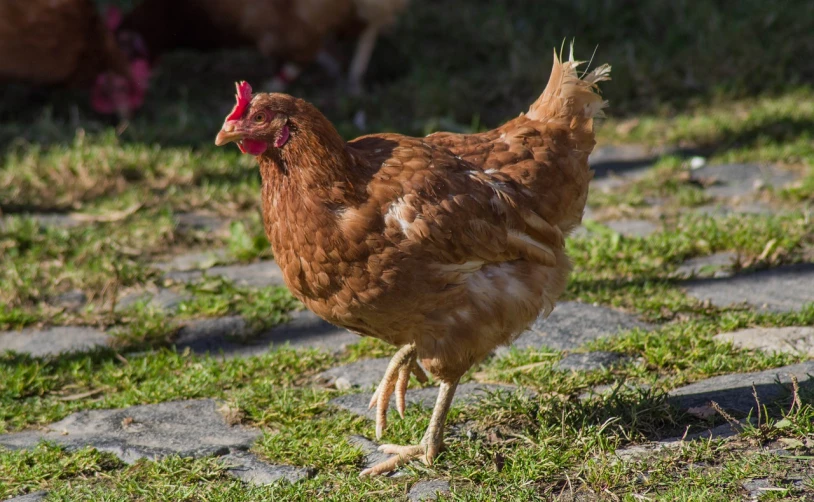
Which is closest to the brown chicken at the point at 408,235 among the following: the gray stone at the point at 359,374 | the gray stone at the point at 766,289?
the gray stone at the point at 359,374

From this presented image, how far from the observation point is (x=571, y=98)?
3.59 metres

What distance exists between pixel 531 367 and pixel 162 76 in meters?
5.60

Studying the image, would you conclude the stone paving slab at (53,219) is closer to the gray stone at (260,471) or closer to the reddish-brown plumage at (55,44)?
the reddish-brown plumage at (55,44)

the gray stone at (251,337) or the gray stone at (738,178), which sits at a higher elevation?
the gray stone at (738,178)

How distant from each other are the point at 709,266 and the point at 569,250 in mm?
701

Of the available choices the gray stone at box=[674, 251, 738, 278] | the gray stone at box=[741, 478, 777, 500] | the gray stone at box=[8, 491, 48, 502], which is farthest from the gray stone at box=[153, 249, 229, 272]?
the gray stone at box=[741, 478, 777, 500]

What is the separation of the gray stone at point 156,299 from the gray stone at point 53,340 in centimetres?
24

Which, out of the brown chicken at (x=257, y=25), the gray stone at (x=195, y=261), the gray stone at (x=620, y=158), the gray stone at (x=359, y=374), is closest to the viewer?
the gray stone at (x=359, y=374)

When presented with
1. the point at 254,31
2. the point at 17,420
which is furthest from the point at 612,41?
the point at 17,420

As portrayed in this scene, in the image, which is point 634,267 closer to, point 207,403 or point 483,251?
point 483,251

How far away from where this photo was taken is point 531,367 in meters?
3.68

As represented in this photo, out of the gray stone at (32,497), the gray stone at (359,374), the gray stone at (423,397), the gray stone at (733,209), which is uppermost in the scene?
the gray stone at (733,209)

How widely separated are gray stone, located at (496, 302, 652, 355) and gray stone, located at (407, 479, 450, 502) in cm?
96

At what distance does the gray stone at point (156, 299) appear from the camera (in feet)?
14.6
